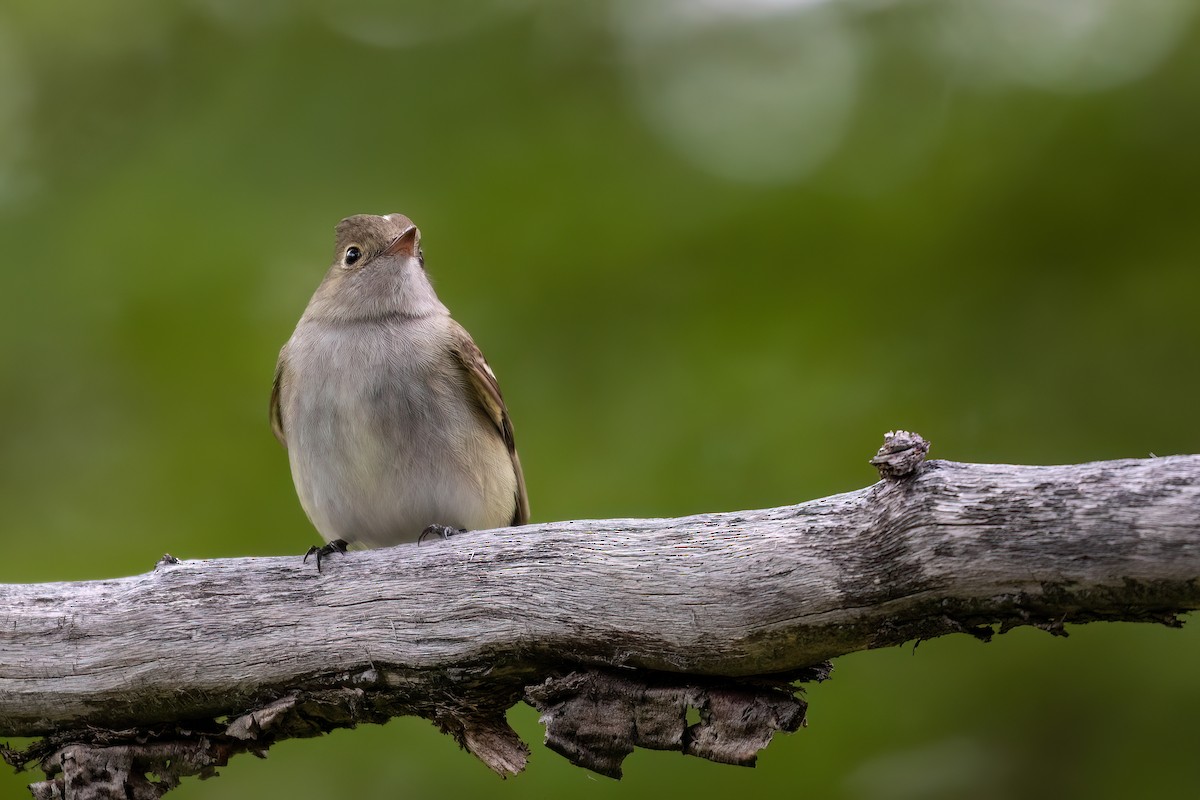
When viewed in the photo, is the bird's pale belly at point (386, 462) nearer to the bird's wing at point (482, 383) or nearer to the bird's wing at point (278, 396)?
the bird's wing at point (482, 383)

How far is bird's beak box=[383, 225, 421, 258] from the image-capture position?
5.47 m

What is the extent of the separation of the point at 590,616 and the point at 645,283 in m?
3.55

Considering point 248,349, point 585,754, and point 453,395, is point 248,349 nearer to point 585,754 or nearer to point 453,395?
point 453,395

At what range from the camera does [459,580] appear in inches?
154

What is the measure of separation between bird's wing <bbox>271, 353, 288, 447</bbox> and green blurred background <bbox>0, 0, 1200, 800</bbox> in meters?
0.82

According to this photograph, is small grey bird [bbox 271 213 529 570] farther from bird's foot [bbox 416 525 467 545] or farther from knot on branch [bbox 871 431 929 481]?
knot on branch [bbox 871 431 929 481]

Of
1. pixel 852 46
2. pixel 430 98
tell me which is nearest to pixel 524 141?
pixel 430 98

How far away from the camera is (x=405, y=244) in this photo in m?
5.50

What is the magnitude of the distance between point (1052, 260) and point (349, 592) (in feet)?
12.6

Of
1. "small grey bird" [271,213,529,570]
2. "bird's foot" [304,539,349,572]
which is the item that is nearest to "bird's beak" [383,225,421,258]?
"small grey bird" [271,213,529,570]

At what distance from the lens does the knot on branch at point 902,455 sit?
312 centimetres

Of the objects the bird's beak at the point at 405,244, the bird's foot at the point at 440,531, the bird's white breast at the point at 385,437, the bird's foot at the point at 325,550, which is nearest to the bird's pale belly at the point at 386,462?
the bird's white breast at the point at 385,437

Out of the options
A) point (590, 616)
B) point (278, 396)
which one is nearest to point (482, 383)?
point (278, 396)

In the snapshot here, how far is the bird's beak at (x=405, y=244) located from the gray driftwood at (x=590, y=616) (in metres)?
1.81
